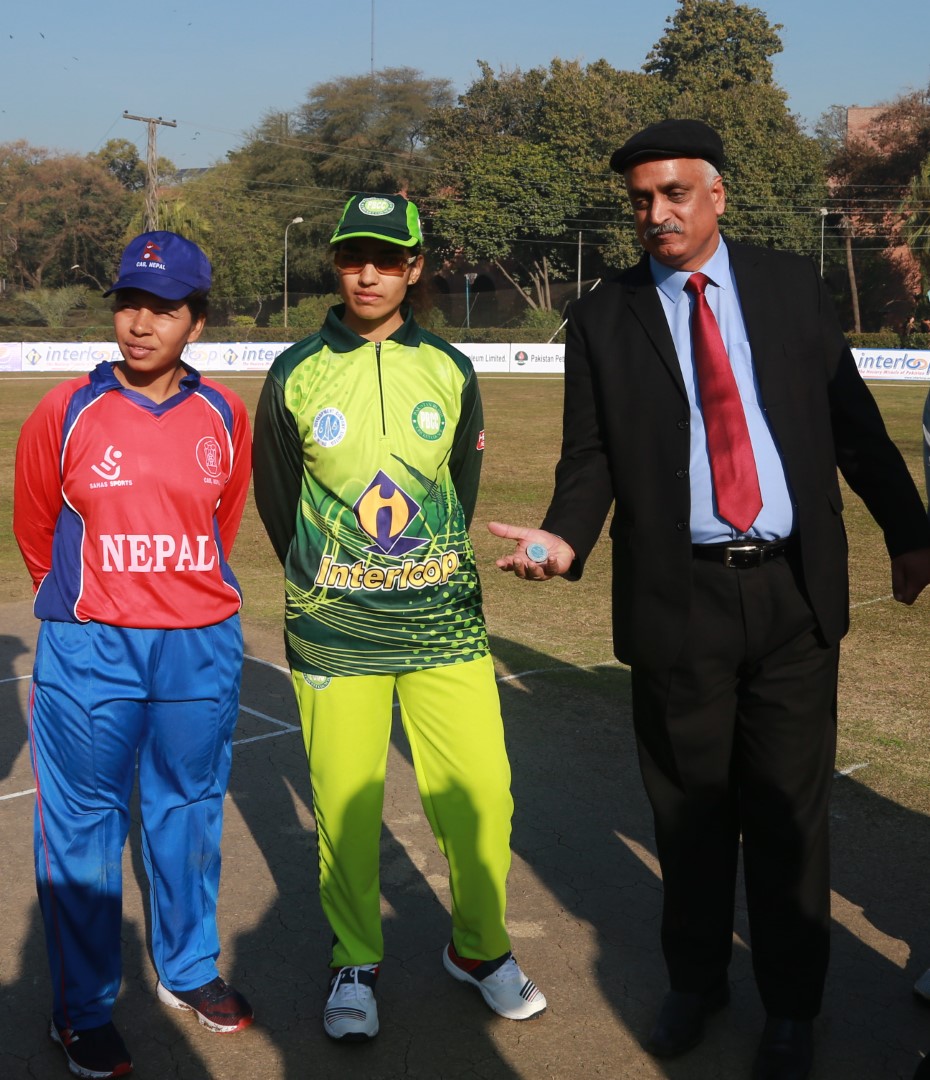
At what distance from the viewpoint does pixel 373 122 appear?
81.0 m

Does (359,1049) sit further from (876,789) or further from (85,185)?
(85,185)

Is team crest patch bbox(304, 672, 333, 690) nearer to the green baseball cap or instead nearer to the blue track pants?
the blue track pants

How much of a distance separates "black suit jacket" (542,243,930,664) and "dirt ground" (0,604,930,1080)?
3.64 ft

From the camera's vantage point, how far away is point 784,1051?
3.32m

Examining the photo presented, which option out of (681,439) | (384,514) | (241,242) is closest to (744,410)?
(681,439)

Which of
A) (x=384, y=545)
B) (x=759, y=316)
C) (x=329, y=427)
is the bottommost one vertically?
(x=384, y=545)

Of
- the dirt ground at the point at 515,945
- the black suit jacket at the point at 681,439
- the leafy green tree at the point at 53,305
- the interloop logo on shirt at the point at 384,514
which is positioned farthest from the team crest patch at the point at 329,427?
the leafy green tree at the point at 53,305

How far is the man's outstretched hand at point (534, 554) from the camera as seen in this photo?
10.9 ft

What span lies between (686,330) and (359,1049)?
218 cm

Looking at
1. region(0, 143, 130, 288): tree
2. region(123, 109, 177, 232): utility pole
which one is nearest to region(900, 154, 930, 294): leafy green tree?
region(123, 109, 177, 232): utility pole

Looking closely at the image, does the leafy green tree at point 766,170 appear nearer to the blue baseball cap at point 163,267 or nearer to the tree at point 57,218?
the tree at point 57,218

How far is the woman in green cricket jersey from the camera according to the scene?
3.62 metres

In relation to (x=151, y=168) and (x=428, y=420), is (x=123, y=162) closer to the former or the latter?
(x=151, y=168)

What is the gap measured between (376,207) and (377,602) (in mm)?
1148
